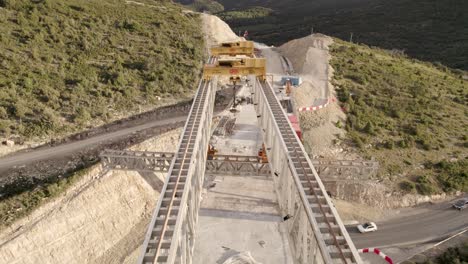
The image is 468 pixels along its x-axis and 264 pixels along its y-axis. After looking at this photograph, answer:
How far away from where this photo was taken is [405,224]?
27.8 metres

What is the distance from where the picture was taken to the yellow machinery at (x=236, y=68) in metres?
28.0

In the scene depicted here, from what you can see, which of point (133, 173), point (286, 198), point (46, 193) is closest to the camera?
point (286, 198)

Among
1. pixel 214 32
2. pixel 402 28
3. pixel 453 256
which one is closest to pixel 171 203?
pixel 453 256

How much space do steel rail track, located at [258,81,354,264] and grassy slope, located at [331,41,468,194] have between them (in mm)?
17789

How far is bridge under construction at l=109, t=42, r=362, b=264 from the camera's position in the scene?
11562 mm

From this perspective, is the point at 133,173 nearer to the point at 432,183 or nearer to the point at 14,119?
the point at 14,119

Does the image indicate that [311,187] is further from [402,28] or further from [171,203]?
[402,28]

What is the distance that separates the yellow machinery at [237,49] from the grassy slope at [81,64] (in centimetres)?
676

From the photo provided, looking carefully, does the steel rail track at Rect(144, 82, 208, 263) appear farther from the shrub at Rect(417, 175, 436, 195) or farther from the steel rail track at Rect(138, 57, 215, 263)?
the shrub at Rect(417, 175, 436, 195)

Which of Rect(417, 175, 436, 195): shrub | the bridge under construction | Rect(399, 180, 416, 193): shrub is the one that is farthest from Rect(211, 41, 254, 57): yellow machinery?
Rect(417, 175, 436, 195): shrub

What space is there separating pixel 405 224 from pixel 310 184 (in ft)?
62.9

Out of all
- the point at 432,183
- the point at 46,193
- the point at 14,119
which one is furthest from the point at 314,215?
the point at 14,119

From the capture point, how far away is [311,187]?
567 inches

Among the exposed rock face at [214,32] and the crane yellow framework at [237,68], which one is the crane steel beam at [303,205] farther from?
the exposed rock face at [214,32]
